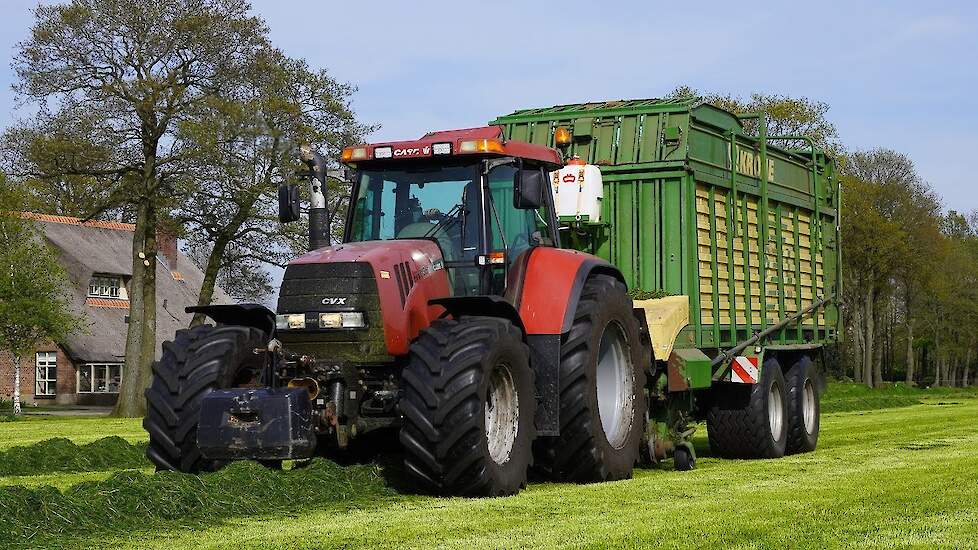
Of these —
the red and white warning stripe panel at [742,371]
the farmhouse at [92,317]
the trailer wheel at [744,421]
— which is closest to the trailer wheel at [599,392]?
the red and white warning stripe panel at [742,371]

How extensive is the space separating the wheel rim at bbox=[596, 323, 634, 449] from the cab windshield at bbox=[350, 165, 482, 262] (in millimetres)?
1952

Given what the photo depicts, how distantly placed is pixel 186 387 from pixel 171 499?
196 cm

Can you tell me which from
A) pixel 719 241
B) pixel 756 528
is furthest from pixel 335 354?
pixel 719 241

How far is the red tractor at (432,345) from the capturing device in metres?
10.4

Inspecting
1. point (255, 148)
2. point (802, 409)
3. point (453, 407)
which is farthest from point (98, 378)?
point (453, 407)

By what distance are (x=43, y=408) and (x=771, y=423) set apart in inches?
1629

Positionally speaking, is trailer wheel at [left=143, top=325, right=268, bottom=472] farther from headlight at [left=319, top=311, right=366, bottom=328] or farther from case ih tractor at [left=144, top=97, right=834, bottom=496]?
headlight at [left=319, top=311, right=366, bottom=328]

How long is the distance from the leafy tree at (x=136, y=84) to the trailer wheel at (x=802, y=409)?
2336 centimetres

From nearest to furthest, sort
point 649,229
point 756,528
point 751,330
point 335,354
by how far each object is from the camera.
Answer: point 756,528 < point 335,354 < point 649,229 < point 751,330

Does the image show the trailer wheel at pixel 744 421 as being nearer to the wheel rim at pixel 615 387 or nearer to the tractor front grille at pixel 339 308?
the wheel rim at pixel 615 387

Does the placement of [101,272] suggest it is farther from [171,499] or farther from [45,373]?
[171,499]

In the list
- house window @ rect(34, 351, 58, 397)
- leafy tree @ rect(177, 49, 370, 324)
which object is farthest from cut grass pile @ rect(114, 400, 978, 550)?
house window @ rect(34, 351, 58, 397)

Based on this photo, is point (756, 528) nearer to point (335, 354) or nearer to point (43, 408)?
point (335, 354)

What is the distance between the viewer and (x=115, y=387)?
57.2 metres
